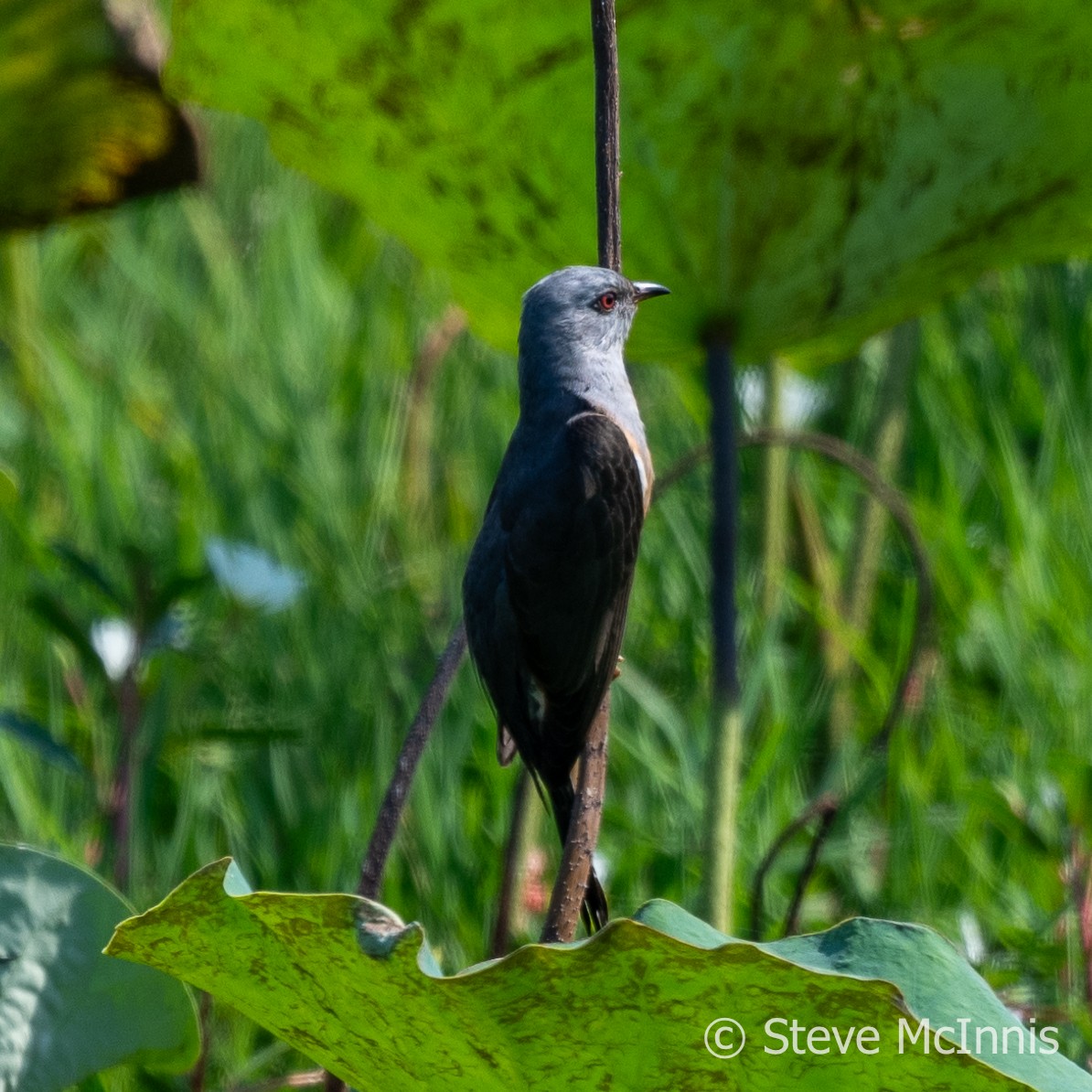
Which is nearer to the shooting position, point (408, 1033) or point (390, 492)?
point (408, 1033)

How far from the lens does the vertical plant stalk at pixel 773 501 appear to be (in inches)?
98.4

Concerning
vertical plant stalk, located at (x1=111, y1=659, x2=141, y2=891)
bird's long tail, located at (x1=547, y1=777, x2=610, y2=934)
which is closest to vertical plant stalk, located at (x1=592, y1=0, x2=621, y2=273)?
bird's long tail, located at (x1=547, y1=777, x2=610, y2=934)

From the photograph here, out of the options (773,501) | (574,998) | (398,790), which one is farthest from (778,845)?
(773,501)

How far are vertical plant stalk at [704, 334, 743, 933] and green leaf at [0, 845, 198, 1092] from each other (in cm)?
60

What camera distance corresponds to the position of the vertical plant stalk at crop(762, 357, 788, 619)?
250cm

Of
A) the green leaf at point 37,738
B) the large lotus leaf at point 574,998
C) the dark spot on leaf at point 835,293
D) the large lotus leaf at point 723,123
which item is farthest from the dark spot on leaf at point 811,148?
the green leaf at point 37,738

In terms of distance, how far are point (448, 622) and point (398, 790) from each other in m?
1.43

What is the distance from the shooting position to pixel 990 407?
2.82m

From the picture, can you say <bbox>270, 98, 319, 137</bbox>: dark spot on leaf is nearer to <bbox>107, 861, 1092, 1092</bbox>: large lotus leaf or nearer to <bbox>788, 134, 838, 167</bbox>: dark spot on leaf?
<bbox>788, 134, 838, 167</bbox>: dark spot on leaf

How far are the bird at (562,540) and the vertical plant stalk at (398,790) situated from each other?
0.99 feet

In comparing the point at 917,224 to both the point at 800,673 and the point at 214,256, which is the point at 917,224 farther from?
the point at 214,256

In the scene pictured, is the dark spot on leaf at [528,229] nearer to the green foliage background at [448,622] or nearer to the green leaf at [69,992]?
the green foliage background at [448,622]

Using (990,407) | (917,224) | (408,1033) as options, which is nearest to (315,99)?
(917,224)

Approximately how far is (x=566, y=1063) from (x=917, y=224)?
1178 millimetres
